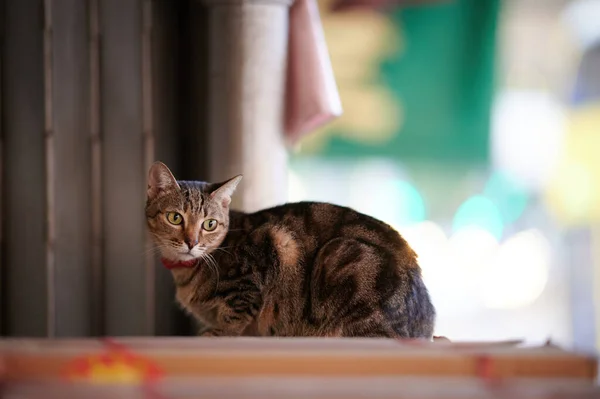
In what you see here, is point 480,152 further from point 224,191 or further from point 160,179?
point 160,179

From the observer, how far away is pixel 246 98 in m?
2.05

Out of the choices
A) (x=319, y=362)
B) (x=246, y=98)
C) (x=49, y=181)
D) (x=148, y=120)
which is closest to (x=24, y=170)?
(x=49, y=181)

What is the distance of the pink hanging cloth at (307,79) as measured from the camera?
2057 mm

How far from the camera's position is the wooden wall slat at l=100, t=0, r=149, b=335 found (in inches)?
83.9

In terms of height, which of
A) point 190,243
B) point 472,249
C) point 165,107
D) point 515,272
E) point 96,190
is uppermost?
point 165,107

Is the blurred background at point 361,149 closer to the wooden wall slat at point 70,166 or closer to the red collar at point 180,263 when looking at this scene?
the wooden wall slat at point 70,166

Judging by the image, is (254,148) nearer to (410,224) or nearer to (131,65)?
(131,65)

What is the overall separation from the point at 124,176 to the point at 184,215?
0.61 meters

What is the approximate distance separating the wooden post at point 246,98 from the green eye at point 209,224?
38 cm

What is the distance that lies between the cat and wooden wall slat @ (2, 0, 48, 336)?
58cm

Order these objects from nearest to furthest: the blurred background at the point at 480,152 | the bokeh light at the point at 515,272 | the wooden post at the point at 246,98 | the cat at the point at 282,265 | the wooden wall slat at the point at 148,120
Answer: the cat at the point at 282,265, the wooden post at the point at 246,98, the wooden wall slat at the point at 148,120, the blurred background at the point at 480,152, the bokeh light at the point at 515,272

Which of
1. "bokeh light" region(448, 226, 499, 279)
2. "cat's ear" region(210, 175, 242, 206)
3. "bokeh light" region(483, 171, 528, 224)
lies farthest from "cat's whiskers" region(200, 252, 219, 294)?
"bokeh light" region(483, 171, 528, 224)

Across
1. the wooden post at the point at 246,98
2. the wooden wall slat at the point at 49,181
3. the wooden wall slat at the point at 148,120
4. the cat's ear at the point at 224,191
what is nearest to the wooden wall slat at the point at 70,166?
the wooden wall slat at the point at 49,181

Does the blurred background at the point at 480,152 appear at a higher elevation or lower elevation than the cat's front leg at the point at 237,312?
higher
